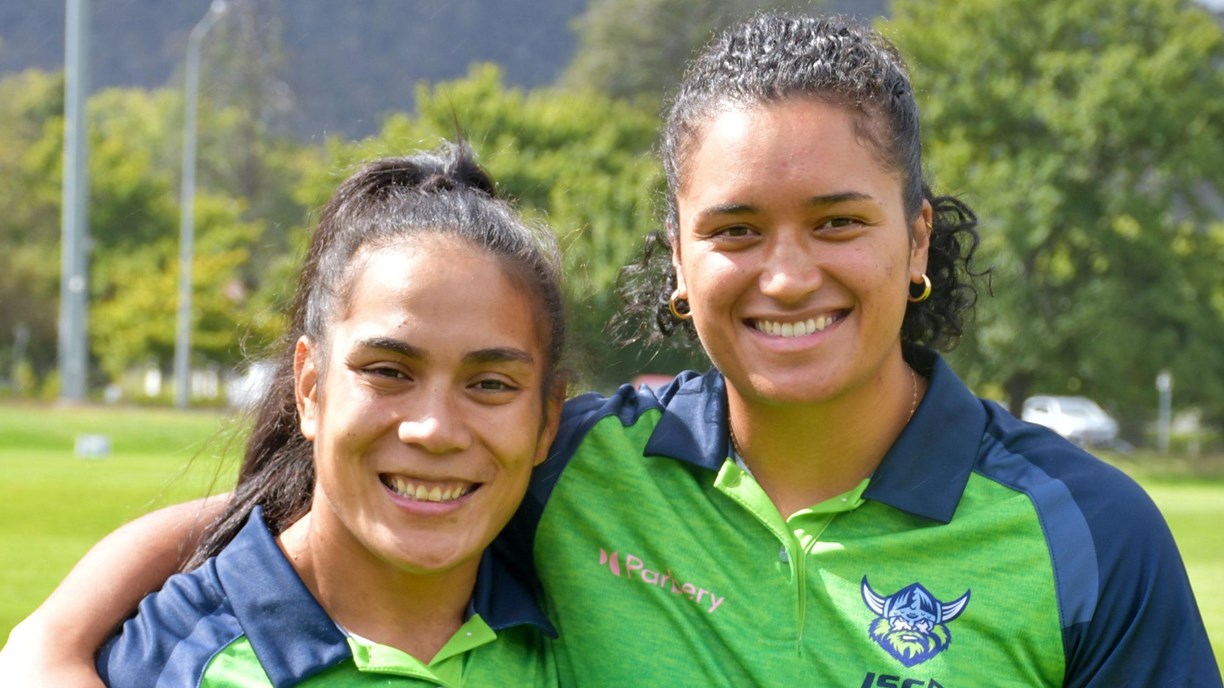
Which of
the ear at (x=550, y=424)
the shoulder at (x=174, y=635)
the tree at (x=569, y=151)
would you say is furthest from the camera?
the tree at (x=569, y=151)

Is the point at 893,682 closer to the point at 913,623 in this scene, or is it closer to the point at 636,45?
the point at 913,623

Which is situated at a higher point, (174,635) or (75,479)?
(174,635)

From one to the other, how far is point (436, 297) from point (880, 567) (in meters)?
0.96

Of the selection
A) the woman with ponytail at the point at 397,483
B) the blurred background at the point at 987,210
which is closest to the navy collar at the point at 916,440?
the woman with ponytail at the point at 397,483

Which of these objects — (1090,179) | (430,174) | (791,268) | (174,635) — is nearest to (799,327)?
(791,268)

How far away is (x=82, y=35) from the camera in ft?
90.7

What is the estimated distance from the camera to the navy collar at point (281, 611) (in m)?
2.55

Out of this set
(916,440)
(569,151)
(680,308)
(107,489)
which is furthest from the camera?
(569,151)

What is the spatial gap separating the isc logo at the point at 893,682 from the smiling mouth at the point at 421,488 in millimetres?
820

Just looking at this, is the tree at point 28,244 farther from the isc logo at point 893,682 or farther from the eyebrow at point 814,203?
the isc logo at point 893,682

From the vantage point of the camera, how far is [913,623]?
8.89 feet

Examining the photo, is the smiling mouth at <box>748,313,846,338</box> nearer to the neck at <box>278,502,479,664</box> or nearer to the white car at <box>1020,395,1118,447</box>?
the neck at <box>278,502,479,664</box>

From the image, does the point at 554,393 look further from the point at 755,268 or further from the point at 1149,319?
the point at 1149,319

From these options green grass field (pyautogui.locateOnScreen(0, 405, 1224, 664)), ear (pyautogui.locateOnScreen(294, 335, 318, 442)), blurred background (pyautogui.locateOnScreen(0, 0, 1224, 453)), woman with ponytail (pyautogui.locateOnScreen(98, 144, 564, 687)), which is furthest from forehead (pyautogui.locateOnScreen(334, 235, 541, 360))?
blurred background (pyautogui.locateOnScreen(0, 0, 1224, 453))
